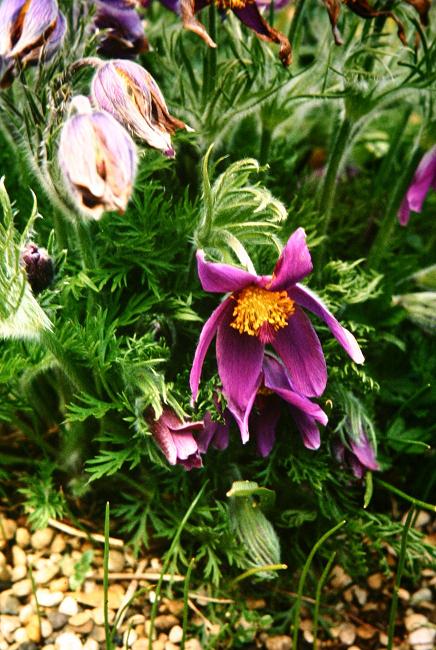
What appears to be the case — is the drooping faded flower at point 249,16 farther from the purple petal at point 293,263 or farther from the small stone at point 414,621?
the small stone at point 414,621

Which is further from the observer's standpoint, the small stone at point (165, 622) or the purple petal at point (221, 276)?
the small stone at point (165, 622)

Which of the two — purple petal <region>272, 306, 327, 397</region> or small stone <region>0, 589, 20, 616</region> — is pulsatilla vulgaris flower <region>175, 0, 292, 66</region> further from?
small stone <region>0, 589, 20, 616</region>

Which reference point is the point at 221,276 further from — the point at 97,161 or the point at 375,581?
the point at 375,581

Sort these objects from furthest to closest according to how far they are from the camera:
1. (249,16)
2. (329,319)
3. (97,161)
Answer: (249,16) → (329,319) → (97,161)

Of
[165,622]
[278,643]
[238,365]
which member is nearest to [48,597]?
[165,622]

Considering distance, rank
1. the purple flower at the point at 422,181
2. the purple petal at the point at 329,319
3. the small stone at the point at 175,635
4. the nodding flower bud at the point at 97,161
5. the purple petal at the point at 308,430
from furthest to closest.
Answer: the purple flower at the point at 422,181
the small stone at the point at 175,635
the purple petal at the point at 308,430
the purple petal at the point at 329,319
the nodding flower bud at the point at 97,161

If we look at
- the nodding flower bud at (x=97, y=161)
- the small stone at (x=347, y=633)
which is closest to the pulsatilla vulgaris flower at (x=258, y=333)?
the nodding flower bud at (x=97, y=161)

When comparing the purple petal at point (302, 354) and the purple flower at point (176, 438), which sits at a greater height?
the purple petal at point (302, 354)
